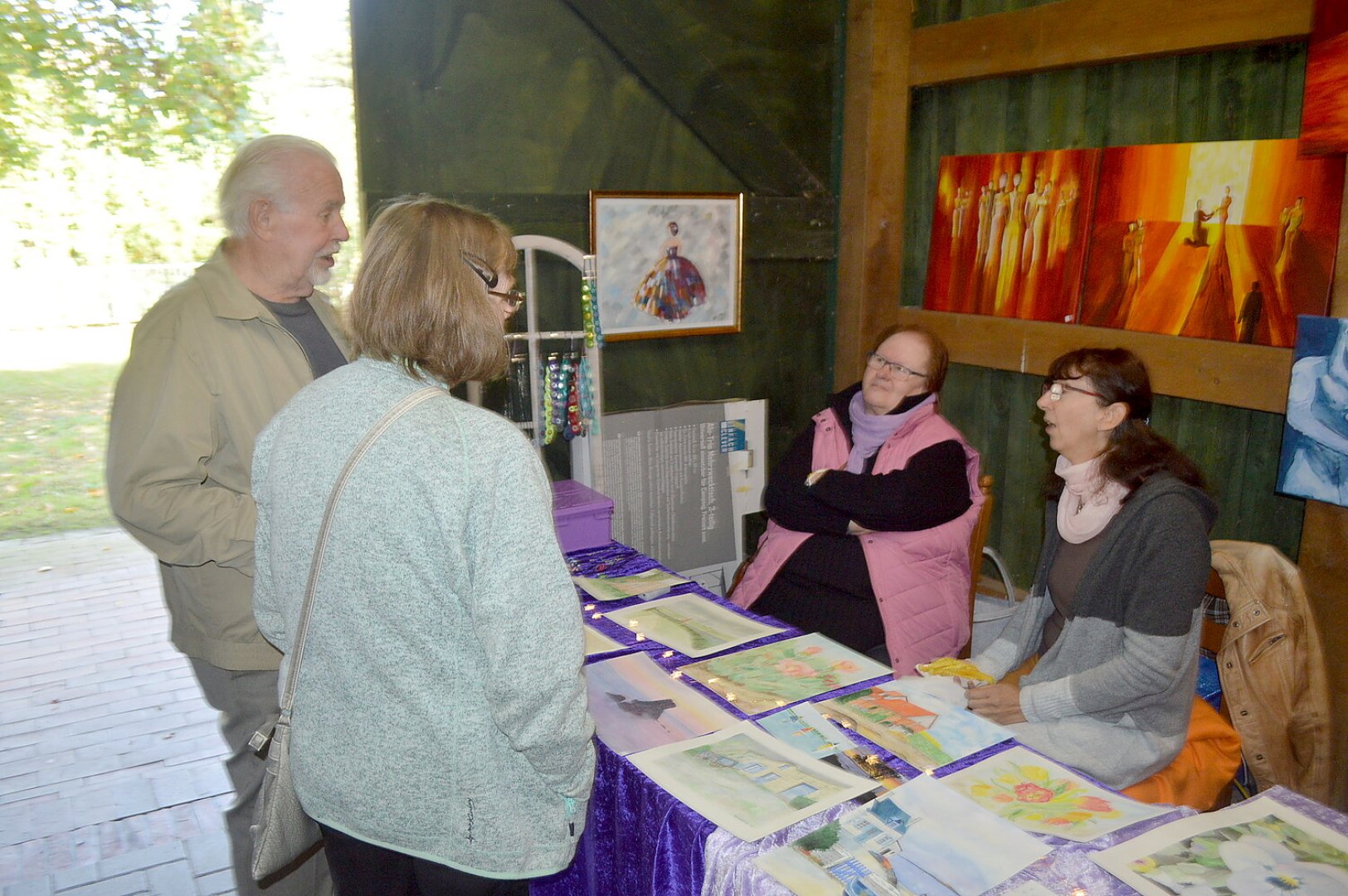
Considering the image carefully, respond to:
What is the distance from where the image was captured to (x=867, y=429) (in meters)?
2.51

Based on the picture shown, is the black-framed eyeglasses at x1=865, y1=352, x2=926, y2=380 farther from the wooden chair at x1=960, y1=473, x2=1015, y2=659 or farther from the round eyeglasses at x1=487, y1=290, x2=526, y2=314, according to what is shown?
the round eyeglasses at x1=487, y1=290, x2=526, y2=314

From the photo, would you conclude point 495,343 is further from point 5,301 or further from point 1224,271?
point 5,301

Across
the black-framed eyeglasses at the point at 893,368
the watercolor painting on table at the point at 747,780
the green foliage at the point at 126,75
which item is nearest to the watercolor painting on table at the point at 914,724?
the watercolor painting on table at the point at 747,780

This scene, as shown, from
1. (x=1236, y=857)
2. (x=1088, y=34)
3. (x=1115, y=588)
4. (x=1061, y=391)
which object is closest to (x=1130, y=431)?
(x=1061, y=391)

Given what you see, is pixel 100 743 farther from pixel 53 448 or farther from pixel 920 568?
pixel 920 568

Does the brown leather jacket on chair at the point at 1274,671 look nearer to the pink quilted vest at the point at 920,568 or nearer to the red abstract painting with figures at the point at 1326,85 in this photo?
the pink quilted vest at the point at 920,568

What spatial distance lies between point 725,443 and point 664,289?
0.62 meters

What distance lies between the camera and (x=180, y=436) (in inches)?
64.5

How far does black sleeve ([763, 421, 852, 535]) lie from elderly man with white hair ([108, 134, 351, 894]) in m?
1.21

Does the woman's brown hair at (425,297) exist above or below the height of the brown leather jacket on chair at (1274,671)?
above

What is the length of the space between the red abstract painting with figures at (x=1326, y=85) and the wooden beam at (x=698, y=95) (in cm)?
165

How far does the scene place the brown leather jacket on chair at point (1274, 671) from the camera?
2008mm

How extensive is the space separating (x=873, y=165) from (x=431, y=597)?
2891mm

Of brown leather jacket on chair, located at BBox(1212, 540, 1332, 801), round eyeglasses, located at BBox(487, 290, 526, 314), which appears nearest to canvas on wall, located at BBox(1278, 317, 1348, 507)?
brown leather jacket on chair, located at BBox(1212, 540, 1332, 801)
